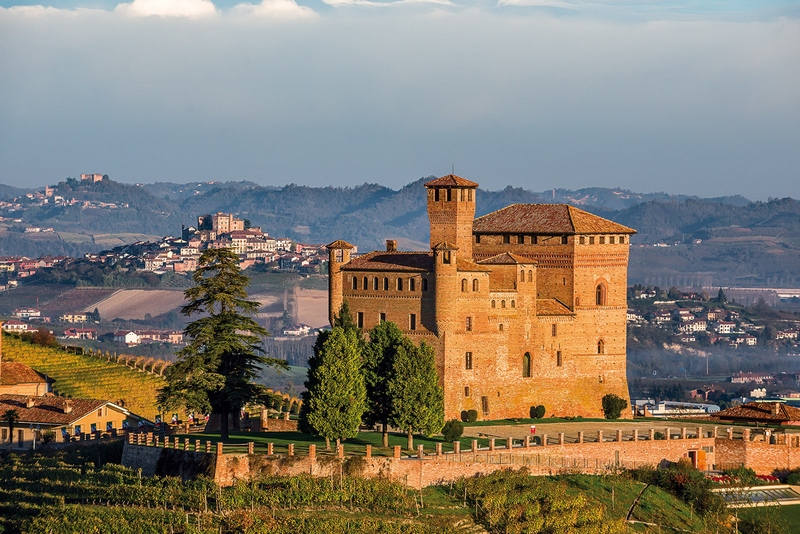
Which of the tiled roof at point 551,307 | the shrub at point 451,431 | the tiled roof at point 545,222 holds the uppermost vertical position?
the tiled roof at point 545,222

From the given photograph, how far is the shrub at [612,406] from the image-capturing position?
88.2m

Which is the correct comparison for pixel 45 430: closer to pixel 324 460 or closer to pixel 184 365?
pixel 184 365

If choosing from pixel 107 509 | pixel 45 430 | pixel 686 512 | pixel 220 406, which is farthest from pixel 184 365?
pixel 686 512

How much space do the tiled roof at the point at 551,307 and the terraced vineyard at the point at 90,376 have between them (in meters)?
21.6

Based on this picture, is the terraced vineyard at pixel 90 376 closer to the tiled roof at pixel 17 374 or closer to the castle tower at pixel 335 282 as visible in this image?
the tiled roof at pixel 17 374

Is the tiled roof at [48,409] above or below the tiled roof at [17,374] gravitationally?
below

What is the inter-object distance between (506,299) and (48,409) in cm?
2289

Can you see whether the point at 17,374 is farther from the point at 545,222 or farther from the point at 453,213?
the point at 545,222

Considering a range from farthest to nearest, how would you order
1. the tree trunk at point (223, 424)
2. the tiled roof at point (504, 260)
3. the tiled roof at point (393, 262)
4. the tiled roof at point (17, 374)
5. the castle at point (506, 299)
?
1. the tiled roof at point (17, 374)
2. the tiled roof at point (504, 260)
3. the tiled roof at point (393, 262)
4. the castle at point (506, 299)
5. the tree trunk at point (223, 424)

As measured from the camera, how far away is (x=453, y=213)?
281 feet

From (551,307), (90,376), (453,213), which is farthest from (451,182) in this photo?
(90,376)

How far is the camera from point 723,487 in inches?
2926

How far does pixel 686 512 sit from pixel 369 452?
14.2m

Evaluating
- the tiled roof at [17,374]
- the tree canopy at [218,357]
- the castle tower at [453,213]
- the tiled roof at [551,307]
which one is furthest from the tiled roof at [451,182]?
the tiled roof at [17,374]
